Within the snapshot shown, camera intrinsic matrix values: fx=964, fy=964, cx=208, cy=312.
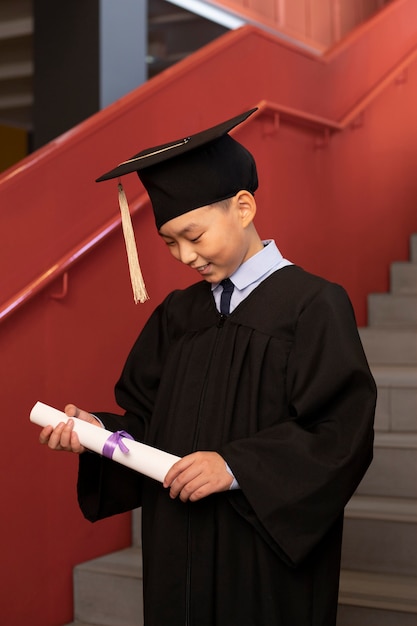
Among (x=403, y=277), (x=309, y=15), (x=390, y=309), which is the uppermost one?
(x=309, y=15)

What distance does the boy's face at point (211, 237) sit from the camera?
1900 mm

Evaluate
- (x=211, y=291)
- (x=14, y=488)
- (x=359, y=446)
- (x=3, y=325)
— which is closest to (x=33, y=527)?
(x=14, y=488)

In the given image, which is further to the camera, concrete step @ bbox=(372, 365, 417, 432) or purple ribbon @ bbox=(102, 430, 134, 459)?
concrete step @ bbox=(372, 365, 417, 432)

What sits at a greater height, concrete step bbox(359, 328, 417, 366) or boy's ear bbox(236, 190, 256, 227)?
Answer: boy's ear bbox(236, 190, 256, 227)

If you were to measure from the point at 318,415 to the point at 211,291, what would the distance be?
40 cm

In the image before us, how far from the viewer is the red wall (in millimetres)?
3105

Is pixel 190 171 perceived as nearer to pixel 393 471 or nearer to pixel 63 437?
pixel 63 437

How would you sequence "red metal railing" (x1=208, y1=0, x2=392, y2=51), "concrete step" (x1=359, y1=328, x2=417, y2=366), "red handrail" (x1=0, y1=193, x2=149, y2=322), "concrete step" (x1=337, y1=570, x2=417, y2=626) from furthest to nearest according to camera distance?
1. "red metal railing" (x1=208, y1=0, x2=392, y2=51)
2. "concrete step" (x1=359, y1=328, x2=417, y2=366)
3. "red handrail" (x1=0, y1=193, x2=149, y2=322)
4. "concrete step" (x1=337, y1=570, x2=417, y2=626)

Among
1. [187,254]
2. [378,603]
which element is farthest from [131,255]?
[378,603]

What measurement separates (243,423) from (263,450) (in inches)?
4.4

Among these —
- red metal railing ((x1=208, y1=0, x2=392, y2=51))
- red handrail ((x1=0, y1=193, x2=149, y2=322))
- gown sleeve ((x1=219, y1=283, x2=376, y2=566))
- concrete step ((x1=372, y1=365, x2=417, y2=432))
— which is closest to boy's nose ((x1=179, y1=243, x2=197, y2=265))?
gown sleeve ((x1=219, y1=283, x2=376, y2=566))

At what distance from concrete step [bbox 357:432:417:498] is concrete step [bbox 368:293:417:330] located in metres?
1.37

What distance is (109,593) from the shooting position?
3316mm

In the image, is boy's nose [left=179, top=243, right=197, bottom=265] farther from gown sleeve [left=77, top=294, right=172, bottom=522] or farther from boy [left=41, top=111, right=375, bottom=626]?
gown sleeve [left=77, top=294, right=172, bottom=522]
